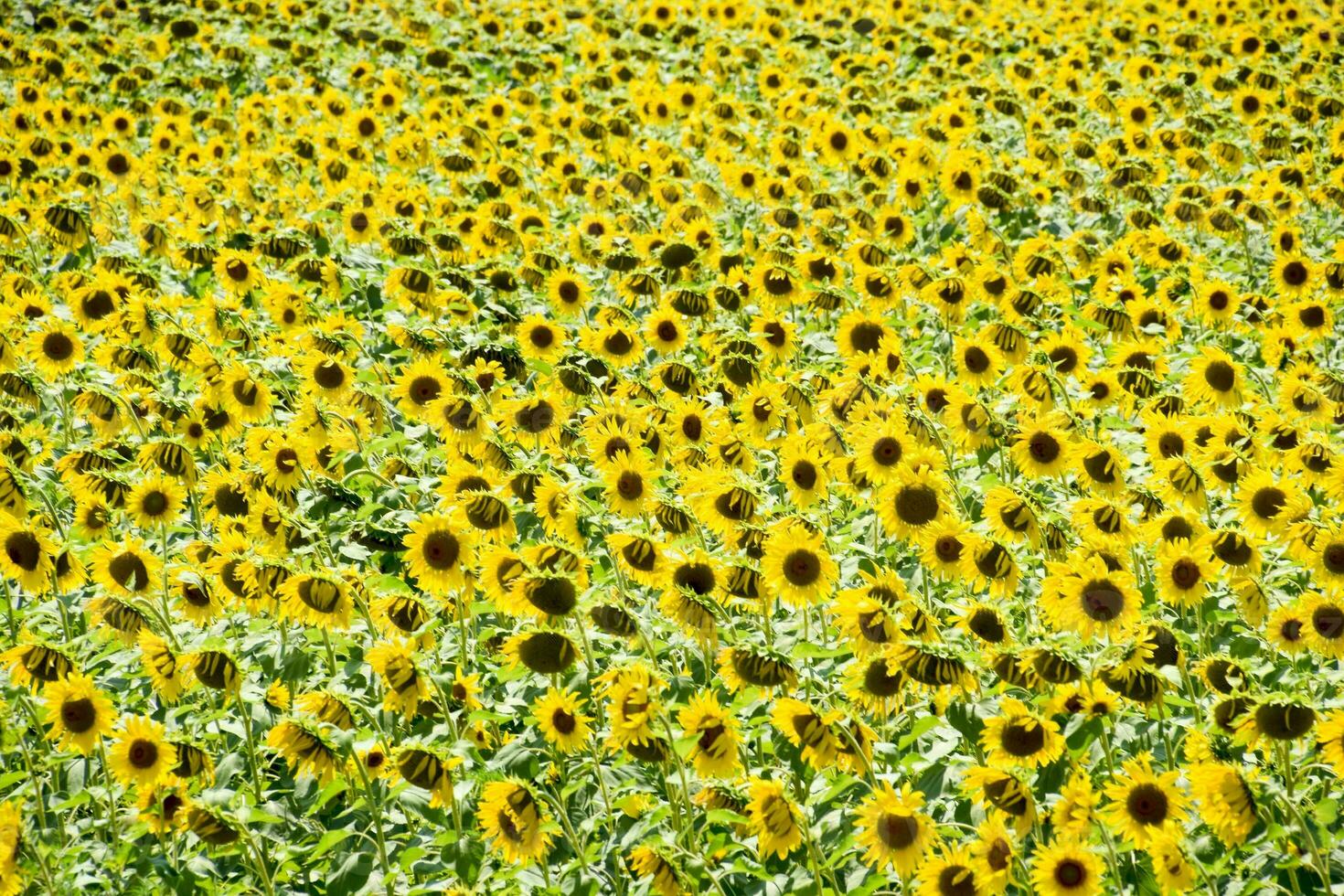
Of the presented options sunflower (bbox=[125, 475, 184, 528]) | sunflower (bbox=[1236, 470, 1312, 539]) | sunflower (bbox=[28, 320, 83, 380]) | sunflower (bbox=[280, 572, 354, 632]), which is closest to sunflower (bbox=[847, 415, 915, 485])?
sunflower (bbox=[1236, 470, 1312, 539])

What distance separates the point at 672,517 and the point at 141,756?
7.12ft

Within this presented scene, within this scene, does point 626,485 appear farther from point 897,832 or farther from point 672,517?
point 897,832

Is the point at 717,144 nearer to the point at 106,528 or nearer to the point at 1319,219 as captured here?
the point at 1319,219

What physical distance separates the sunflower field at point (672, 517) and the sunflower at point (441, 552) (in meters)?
0.02

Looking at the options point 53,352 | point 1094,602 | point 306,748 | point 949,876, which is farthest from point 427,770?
point 53,352

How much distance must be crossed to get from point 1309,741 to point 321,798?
3340mm

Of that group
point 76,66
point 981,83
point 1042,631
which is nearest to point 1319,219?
point 981,83

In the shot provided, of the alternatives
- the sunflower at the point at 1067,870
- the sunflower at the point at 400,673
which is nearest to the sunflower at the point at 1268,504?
the sunflower at the point at 1067,870

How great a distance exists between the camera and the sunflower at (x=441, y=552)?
534cm

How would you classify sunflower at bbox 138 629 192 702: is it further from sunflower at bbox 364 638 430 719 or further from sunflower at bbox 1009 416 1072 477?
sunflower at bbox 1009 416 1072 477

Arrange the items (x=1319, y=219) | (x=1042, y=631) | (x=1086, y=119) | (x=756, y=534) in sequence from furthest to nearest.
→ (x=1086, y=119), (x=1319, y=219), (x=756, y=534), (x=1042, y=631)

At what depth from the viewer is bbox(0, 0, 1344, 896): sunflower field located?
14.6 ft

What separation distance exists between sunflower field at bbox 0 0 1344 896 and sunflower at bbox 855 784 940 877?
1 cm

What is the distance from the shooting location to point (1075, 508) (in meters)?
5.59
